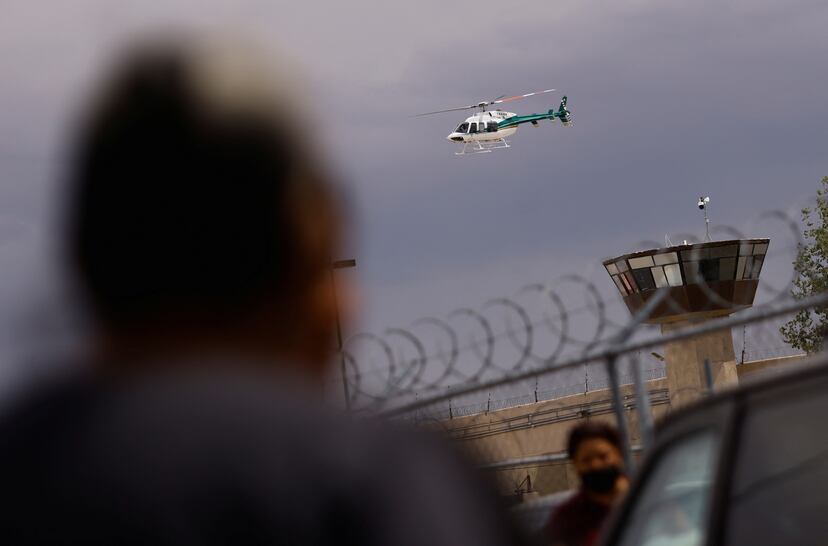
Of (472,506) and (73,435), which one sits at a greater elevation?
(73,435)

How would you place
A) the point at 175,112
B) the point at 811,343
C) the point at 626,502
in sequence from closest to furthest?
1. the point at 175,112
2. the point at 626,502
3. the point at 811,343

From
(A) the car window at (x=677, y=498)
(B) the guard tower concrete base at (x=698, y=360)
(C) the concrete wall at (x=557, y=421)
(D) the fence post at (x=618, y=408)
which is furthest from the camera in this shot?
(B) the guard tower concrete base at (x=698, y=360)

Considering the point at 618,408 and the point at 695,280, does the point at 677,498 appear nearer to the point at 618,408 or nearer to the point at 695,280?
the point at 618,408

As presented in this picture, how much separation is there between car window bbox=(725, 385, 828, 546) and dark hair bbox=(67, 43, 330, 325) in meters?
1.57

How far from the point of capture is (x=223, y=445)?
39.1 inches

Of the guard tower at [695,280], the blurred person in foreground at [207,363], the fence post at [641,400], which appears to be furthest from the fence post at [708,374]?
the guard tower at [695,280]

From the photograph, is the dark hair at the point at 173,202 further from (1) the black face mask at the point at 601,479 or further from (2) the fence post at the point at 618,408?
(2) the fence post at the point at 618,408

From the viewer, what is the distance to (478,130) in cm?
6675

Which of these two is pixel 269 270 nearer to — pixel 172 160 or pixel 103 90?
pixel 172 160

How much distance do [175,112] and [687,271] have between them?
37266mm

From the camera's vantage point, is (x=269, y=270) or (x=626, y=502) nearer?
(x=269, y=270)

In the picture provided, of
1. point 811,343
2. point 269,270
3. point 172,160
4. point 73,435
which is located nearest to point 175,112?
point 172,160

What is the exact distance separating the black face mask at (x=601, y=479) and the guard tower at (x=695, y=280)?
1112 inches

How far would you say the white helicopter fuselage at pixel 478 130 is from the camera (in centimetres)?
6675
